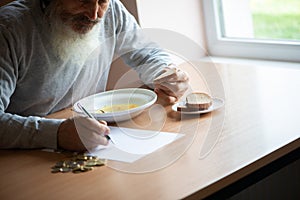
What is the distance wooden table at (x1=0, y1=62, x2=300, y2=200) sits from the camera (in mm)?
1411

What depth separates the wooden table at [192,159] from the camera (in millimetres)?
1411

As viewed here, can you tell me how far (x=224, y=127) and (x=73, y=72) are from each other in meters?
0.63

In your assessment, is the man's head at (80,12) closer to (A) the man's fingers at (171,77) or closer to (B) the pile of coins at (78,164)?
(A) the man's fingers at (171,77)

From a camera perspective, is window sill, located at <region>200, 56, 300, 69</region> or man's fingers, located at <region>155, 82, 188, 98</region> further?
window sill, located at <region>200, 56, 300, 69</region>

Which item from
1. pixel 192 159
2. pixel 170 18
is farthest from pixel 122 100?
pixel 170 18

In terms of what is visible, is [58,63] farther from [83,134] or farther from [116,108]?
[83,134]

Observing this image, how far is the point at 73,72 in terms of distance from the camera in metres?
2.10

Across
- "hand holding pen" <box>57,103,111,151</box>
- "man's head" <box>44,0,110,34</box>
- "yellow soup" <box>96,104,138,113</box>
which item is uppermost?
"man's head" <box>44,0,110,34</box>

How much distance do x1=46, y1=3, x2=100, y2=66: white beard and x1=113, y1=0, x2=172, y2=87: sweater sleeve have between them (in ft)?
0.55

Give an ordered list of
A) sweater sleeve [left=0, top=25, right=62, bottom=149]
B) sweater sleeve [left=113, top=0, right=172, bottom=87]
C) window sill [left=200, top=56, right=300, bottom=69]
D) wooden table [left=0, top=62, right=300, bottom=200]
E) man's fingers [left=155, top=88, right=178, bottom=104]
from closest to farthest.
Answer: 1. wooden table [left=0, top=62, right=300, bottom=200]
2. sweater sleeve [left=0, top=25, right=62, bottom=149]
3. man's fingers [left=155, top=88, right=178, bottom=104]
4. sweater sleeve [left=113, top=0, right=172, bottom=87]
5. window sill [left=200, top=56, right=300, bottom=69]

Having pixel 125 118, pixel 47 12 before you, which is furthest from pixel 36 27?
pixel 125 118

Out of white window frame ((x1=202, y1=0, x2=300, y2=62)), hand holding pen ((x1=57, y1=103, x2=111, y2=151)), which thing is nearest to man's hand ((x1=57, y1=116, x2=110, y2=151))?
hand holding pen ((x1=57, y1=103, x2=111, y2=151))

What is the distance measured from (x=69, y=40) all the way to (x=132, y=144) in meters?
0.52

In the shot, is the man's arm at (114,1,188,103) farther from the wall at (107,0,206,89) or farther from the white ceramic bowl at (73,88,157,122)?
the wall at (107,0,206,89)
